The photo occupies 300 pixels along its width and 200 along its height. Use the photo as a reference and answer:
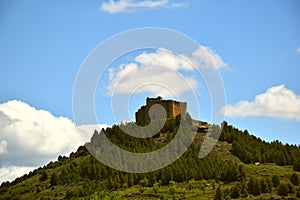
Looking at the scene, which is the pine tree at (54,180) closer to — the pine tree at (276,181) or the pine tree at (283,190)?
the pine tree at (276,181)

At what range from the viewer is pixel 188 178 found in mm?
170250

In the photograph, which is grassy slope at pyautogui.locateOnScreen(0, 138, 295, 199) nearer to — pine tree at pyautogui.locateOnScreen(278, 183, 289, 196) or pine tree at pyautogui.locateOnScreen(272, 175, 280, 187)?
pine tree at pyautogui.locateOnScreen(278, 183, 289, 196)

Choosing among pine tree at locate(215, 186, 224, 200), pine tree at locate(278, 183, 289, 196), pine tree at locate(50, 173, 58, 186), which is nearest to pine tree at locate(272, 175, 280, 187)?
pine tree at locate(278, 183, 289, 196)

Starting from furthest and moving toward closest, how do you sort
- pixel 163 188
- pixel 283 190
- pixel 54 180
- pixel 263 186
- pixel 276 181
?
1. pixel 54 180
2. pixel 163 188
3. pixel 276 181
4. pixel 263 186
5. pixel 283 190

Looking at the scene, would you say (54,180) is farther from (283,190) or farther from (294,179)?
(294,179)

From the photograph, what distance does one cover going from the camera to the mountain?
147500 millimetres

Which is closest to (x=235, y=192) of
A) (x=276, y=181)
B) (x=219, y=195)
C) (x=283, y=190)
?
(x=219, y=195)

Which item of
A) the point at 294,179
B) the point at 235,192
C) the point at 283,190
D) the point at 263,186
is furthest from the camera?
the point at 294,179

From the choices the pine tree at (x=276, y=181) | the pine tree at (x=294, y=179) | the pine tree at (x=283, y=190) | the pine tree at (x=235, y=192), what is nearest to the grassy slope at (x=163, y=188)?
the pine tree at (x=283, y=190)

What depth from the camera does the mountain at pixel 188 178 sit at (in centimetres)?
14750

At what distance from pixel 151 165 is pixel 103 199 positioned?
36294 millimetres

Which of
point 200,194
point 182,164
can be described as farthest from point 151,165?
point 200,194

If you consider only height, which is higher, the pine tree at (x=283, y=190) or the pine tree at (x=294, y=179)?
the pine tree at (x=294, y=179)

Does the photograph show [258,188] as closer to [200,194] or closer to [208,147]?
[200,194]
